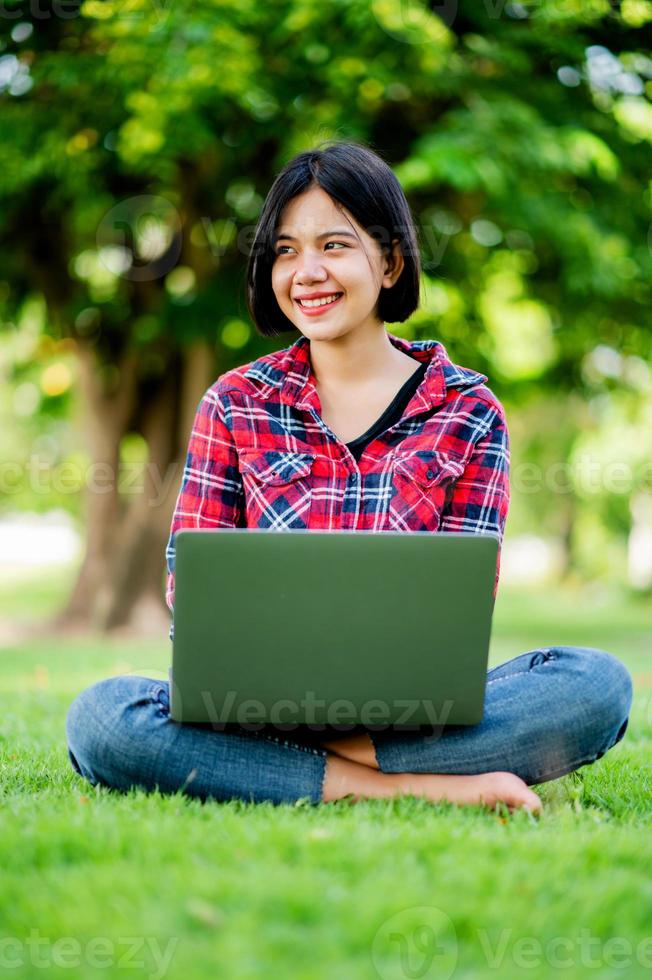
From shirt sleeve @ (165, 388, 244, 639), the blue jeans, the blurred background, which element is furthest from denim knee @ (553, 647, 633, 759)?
the blurred background

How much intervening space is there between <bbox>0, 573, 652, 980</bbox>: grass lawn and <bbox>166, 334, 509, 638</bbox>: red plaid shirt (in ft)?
2.51

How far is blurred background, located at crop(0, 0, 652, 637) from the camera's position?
7664 mm

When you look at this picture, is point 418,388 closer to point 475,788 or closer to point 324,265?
point 324,265

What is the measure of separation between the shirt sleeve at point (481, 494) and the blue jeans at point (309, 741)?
44cm

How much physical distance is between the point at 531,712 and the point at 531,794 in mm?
198

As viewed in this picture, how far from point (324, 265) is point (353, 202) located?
19 centimetres

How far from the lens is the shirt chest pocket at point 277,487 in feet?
9.64

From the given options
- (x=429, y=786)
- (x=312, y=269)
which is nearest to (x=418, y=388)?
(x=312, y=269)

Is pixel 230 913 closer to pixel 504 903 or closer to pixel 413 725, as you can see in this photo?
pixel 504 903

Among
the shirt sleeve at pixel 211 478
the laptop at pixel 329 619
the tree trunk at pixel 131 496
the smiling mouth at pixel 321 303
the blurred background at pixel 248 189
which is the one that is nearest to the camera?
the laptop at pixel 329 619

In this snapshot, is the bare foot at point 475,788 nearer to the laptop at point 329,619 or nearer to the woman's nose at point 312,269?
the laptop at point 329,619

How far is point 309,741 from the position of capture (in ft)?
8.98

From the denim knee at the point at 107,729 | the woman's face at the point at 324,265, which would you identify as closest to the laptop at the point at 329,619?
the denim knee at the point at 107,729

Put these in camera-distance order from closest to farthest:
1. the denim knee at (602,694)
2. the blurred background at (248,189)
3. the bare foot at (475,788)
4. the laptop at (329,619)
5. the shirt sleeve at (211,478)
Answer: the laptop at (329,619) < the bare foot at (475,788) < the denim knee at (602,694) < the shirt sleeve at (211,478) < the blurred background at (248,189)
